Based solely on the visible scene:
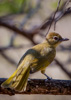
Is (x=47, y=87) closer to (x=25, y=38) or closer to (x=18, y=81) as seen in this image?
(x=18, y=81)

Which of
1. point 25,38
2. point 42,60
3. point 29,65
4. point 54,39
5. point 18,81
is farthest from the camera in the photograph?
point 25,38

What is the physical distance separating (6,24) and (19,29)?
31 centimetres

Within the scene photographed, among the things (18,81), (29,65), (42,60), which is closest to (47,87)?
(18,81)

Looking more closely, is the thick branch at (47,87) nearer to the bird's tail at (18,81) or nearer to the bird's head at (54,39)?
the bird's tail at (18,81)

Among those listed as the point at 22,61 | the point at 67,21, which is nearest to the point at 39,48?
the point at 22,61

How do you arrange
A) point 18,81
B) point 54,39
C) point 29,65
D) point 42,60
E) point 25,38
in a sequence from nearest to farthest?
point 18,81
point 29,65
point 42,60
point 54,39
point 25,38

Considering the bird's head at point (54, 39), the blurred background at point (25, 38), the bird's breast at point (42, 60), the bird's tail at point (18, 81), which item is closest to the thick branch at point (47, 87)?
the bird's tail at point (18, 81)

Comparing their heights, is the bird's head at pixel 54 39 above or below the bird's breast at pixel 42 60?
above

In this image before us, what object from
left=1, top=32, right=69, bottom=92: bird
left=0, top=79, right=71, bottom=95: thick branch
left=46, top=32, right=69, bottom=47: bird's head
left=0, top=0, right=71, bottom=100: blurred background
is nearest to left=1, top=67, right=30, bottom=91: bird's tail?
left=1, top=32, right=69, bottom=92: bird

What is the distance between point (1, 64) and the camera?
28.1 feet

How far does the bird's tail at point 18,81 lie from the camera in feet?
12.2

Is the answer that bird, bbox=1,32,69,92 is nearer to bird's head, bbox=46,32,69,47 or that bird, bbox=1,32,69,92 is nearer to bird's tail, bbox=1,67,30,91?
bird's tail, bbox=1,67,30,91

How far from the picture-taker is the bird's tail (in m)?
3.73

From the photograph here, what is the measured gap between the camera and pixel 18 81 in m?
3.89
